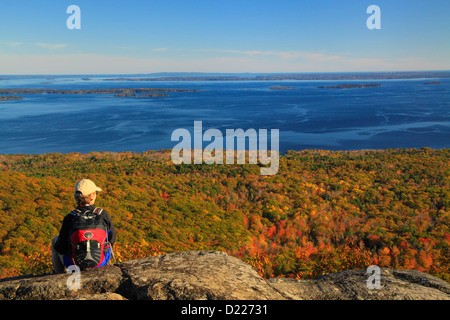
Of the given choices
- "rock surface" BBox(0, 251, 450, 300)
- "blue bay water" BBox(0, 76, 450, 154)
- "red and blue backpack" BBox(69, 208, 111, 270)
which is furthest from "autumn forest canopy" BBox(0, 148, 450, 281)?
"blue bay water" BBox(0, 76, 450, 154)

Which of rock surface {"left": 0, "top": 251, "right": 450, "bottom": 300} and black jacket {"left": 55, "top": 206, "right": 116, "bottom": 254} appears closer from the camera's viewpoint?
rock surface {"left": 0, "top": 251, "right": 450, "bottom": 300}

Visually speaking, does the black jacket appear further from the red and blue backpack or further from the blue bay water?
the blue bay water

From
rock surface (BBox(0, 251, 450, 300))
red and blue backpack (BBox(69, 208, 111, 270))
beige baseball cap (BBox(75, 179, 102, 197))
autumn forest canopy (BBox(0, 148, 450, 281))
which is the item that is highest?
beige baseball cap (BBox(75, 179, 102, 197))

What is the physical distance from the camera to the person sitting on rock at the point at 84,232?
444cm

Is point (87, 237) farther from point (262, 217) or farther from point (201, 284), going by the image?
point (262, 217)

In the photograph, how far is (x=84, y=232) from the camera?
4438 mm

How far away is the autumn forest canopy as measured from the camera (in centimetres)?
1176

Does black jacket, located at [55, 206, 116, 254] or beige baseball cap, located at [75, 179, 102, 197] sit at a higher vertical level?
beige baseball cap, located at [75, 179, 102, 197]

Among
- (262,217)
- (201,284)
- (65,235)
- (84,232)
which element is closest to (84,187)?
(84,232)

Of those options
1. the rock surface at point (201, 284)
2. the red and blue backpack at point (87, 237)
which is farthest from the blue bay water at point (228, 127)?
the red and blue backpack at point (87, 237)

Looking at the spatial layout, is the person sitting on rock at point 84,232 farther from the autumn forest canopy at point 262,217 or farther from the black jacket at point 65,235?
the autumn forest canopy at point 262,217

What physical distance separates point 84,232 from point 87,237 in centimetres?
8

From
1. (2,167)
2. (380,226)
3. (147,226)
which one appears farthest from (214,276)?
(2,167)
